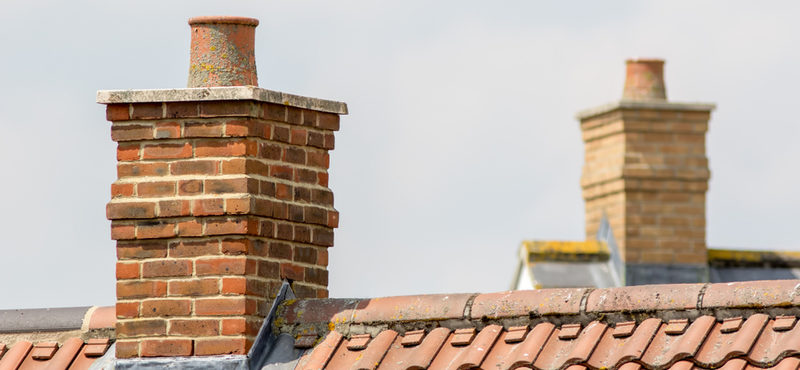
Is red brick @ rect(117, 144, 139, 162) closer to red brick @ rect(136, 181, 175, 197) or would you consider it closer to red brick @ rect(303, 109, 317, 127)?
red brick @ rect(136, 181, 175, 197)

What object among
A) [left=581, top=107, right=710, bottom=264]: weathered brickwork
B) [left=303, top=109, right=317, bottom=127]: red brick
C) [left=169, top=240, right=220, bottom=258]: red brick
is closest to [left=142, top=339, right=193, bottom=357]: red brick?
[left=169, top=240, right=220, bottom=258]: red brick

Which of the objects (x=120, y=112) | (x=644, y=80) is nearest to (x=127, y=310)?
(x=120, y=112)

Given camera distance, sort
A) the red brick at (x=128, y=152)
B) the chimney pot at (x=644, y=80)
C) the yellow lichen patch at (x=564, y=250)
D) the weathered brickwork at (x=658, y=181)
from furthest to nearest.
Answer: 1. the chimney pot at (x=644, y=80)
2. the weathered brickwork at (x=658, y=181)
3. the yellow lichen patch at (x=564, y=250)
4. the red brick at (x=128, y=152)

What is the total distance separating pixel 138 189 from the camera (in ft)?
28.3

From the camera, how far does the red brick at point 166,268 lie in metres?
8.47

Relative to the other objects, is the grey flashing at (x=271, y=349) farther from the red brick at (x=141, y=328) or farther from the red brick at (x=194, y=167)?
the red brick at (x=194, y=167)

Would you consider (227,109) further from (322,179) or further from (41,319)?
(41,319)

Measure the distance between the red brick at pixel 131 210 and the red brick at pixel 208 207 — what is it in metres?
0.23

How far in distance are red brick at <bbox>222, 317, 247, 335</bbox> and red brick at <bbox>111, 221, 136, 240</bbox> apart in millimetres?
666

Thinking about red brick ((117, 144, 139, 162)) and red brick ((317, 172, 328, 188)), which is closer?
red brick ((117, 144, 139, 162))

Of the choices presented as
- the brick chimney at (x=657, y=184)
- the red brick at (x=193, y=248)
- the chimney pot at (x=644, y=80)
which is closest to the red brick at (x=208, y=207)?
the red brick at (x=193, y=248)

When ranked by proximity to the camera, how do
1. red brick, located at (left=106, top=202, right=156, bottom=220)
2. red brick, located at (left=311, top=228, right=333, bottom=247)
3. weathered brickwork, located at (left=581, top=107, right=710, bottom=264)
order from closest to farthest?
red brick, located at (left=106, top=202, right=156, bottom=220) → red brick, located at (left=311, top=228, right=333, bottom=247) → weathered brickwork, located at (left=581, top=107, right=710, bottom=264)

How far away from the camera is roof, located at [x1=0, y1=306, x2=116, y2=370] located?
8805 millimetres

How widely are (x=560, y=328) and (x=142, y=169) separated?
7.38 ft
